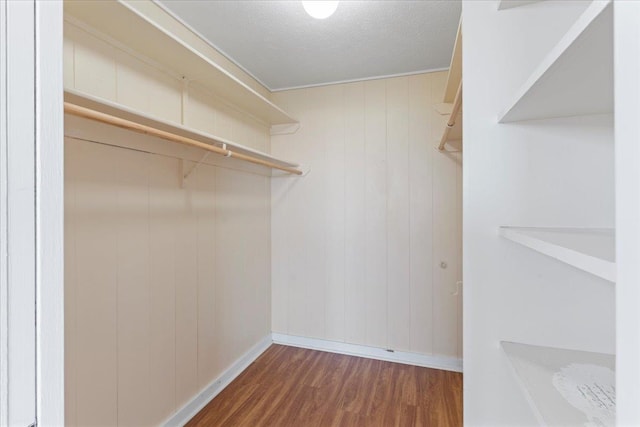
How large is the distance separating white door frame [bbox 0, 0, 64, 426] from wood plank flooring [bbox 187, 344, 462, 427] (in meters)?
1.68

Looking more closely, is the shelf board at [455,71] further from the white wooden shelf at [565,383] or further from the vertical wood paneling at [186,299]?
the vertical wood paneling at [186,299]

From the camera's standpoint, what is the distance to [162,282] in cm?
169

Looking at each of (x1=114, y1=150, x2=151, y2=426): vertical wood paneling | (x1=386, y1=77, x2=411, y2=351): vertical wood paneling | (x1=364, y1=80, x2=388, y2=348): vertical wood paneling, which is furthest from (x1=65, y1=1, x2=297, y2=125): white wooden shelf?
(x1=386, y1=77, x2=411, y2=351): vertical wood paneling

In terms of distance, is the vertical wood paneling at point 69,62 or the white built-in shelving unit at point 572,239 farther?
the vertical wood paneling at point 69,62

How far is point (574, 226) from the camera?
822 millimetres

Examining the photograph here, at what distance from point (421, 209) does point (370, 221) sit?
1.43 feet

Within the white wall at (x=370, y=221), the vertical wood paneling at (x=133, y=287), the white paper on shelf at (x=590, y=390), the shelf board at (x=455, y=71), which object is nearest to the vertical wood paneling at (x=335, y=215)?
the white wall at (x=370, y=221)

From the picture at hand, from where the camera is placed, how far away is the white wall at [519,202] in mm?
801

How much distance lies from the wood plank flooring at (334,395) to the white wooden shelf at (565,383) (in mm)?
1309

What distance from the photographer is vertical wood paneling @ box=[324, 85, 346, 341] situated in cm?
269

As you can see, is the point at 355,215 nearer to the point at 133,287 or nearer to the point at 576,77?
the point at 133,287

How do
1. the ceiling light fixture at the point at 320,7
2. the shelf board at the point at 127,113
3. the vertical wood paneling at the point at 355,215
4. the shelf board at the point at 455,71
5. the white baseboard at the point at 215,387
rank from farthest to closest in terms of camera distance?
1. the vertical wood paneling at the point at 355,215
2. the white baseboard at the point at 215,387
3. the shelf board at the point at 455,71
4. the ceiling light fixture at the point at 320,7
5. the shelf board at the point at 127,113

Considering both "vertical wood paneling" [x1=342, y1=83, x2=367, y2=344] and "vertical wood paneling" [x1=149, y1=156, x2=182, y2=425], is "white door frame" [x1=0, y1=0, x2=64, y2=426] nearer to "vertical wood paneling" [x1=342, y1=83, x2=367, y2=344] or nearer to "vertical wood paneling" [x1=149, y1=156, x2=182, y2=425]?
"vertical wood paneling" [x1=149, y1=156, x2=182, y2=425]

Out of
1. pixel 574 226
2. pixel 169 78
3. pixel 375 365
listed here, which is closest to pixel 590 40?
pixel 574 226
